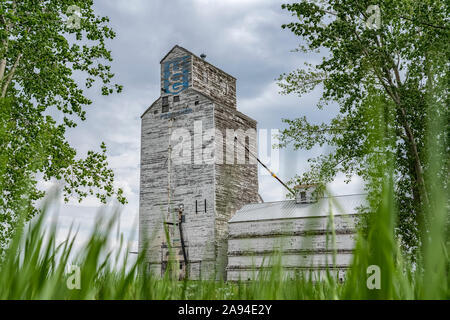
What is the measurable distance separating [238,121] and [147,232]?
1006 inches

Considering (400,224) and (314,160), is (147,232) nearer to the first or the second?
(400,224)

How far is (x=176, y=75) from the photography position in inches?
1019

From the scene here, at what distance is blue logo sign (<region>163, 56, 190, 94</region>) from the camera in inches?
1003

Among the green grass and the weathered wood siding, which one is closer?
the green grass

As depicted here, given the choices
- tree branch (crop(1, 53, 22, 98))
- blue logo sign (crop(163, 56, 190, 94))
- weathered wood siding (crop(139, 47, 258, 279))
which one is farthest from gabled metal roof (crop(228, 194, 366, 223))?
tree branch (crop(1, 53, 22, 98))

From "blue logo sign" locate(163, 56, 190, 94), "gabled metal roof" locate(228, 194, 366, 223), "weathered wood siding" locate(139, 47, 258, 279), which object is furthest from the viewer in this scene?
"blue logo sign" locate(163, 56, 190, 94)

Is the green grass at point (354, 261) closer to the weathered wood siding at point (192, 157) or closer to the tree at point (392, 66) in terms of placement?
the tree at point (392, 66)

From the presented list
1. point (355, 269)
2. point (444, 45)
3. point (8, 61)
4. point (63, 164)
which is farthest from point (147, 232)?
point (8, 61)

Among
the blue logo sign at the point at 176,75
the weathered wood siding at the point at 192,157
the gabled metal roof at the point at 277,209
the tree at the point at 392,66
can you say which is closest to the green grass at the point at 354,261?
the tree at the point at 392,66

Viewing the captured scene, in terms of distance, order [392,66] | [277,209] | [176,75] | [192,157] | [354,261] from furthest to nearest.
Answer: [176,75], [192,157], [277,209], [392,66], [354,261]

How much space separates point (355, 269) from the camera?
1.01m

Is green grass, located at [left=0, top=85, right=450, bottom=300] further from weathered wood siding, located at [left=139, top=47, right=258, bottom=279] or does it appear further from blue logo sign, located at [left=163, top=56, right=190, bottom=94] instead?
blue logo sign, located at [left=163, top=56, right=190, bottom=94]

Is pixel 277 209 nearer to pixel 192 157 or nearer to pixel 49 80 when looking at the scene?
pixel 192 157

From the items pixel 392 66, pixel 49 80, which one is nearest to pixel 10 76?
pixel 49 80
